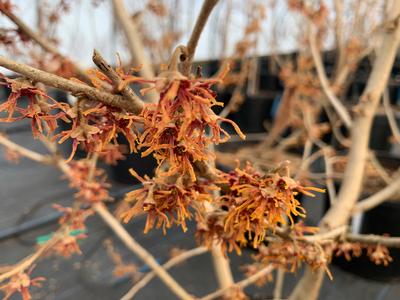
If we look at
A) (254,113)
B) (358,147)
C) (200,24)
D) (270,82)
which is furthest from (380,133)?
(200,24)

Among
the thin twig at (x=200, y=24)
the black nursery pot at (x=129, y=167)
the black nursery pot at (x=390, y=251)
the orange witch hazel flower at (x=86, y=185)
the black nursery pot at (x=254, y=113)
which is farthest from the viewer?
the black nursery pot at (x=254, y=113)

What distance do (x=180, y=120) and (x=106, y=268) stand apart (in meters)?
1.14

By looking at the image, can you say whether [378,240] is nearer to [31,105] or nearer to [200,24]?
[200,24]

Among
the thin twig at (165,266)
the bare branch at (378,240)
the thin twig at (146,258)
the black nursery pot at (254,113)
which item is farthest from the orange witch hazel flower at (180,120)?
the black nursery pot at (254,113)

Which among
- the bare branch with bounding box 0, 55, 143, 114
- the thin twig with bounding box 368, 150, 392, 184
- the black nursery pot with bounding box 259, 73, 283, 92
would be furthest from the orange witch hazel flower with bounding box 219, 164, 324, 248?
the black nursery pot with bounding box 259, 73, 283, 92

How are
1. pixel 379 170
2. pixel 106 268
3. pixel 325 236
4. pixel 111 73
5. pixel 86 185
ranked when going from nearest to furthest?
pixel 111 73, pixel 325 236, pixel 86 185, pixel 379 170, pixel 106 268

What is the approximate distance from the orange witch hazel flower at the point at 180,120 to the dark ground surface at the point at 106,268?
97 cm

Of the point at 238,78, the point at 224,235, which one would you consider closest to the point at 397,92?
the point at 238,78

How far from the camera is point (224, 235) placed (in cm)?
43

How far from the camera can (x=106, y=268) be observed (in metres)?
1.28

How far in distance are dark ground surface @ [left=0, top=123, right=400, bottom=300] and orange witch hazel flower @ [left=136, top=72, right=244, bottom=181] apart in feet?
3.19

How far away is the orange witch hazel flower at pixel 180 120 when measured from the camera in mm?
251

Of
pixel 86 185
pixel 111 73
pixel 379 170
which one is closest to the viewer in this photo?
pixel 111 73

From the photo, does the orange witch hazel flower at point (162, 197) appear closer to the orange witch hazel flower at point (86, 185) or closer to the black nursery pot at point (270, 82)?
the orange witch hazel flower at point (86, 185)
